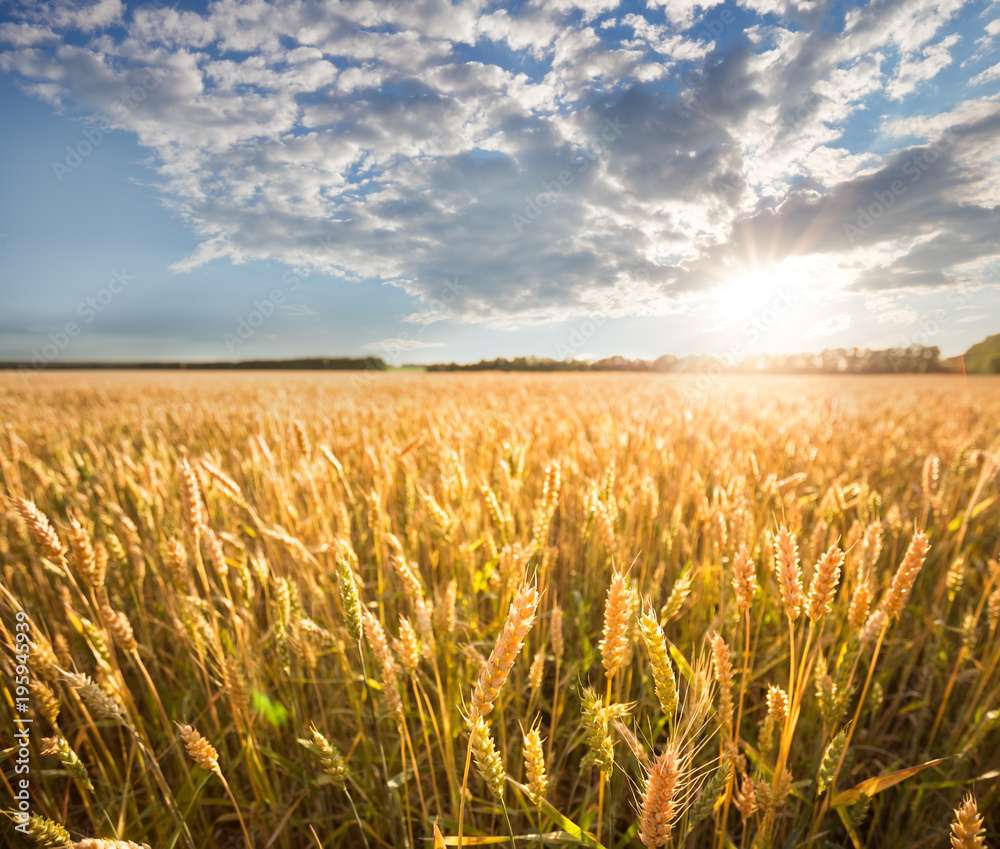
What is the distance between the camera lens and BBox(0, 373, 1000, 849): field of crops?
977 mm

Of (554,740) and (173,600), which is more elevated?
(173,600)

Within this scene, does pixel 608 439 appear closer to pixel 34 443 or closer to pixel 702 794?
pixel 702 794

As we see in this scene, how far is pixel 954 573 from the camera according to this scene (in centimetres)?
183

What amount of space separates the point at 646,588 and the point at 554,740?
79 centimetres

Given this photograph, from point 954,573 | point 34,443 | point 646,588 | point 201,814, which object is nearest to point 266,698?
point 201,814

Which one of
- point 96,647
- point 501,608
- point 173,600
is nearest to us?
point 96,647

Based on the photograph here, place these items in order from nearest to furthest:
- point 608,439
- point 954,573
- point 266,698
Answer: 1. point 266,698
2. point 954,573
3. point 608,439

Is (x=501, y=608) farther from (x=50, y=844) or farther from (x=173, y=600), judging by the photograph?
(x=173, y=600)

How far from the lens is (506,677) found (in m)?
0.74

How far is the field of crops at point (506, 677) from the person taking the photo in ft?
3.20

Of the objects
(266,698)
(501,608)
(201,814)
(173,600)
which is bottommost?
(201,814)

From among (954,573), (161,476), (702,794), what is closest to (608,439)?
(954,573)

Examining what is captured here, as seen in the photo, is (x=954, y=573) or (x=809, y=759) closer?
(x=809, y=759)

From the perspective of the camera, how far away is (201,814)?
1405mm
